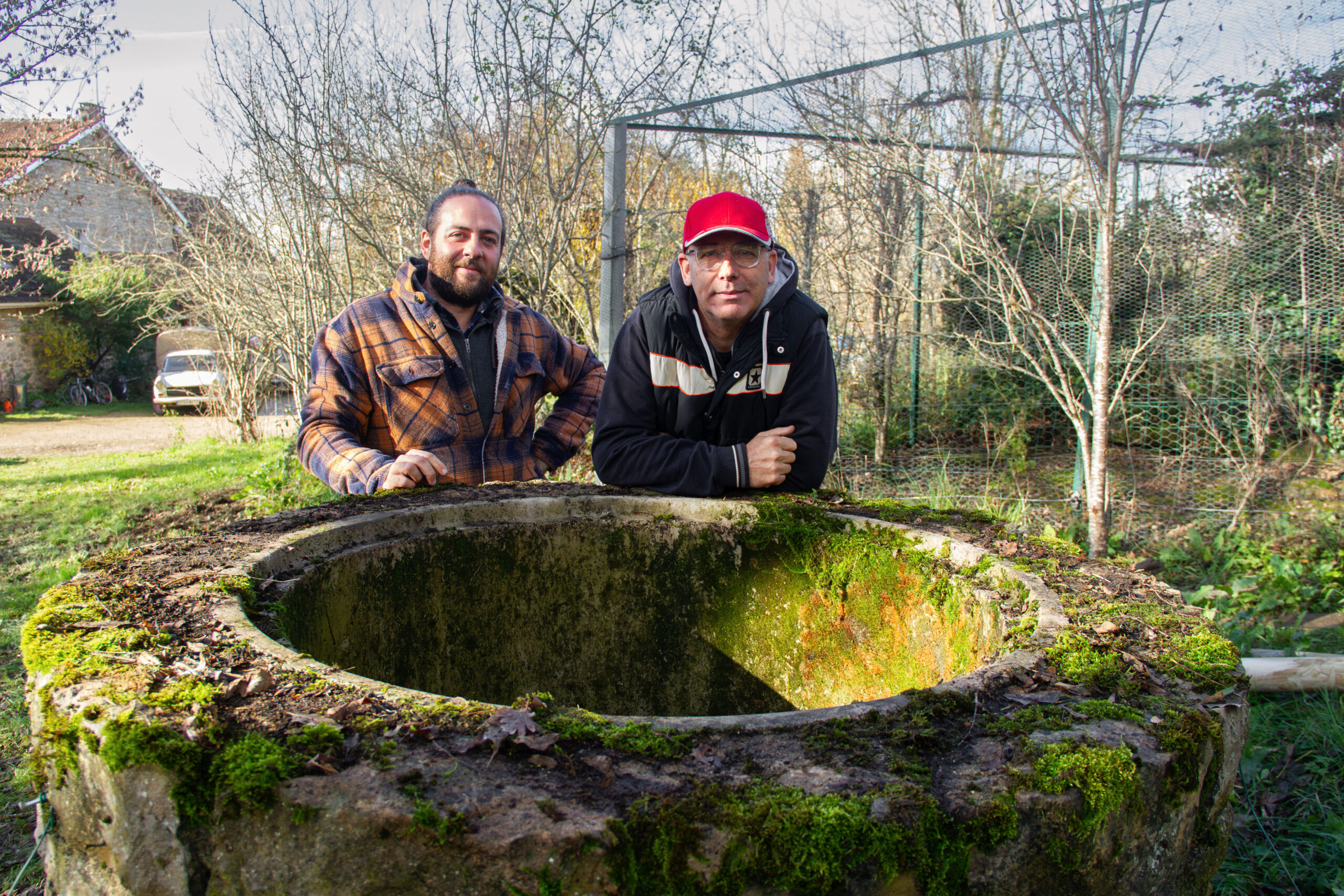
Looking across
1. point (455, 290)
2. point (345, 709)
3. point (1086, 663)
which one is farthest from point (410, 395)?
point (1086, 663)

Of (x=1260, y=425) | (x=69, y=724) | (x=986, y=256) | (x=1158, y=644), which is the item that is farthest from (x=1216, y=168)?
(x=69, y=724)

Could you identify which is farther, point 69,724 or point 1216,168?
point 1216,168

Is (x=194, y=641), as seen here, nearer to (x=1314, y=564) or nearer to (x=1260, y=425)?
(x=1314, y=564)

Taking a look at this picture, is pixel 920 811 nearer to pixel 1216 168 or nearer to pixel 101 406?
pixel 1216 168

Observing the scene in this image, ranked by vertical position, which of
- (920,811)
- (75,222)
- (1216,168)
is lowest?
(920,811)

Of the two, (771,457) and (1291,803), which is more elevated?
(771,457)

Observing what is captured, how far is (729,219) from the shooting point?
2547mm

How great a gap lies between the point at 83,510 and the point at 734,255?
8058 mm

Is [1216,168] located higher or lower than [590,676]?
higher

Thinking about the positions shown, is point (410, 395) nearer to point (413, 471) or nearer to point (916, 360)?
point (413, 471)

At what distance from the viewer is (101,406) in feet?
71.1

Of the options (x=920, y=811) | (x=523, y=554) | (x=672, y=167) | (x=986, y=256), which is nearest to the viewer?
(x=920, y=811)

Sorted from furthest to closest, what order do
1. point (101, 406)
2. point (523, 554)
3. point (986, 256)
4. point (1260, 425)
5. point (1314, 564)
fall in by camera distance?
point (101, 406) < point (1260, 425) < point (1314, 564) < point (986, 256) < point (523, 554)

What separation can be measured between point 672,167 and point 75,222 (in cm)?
2578
